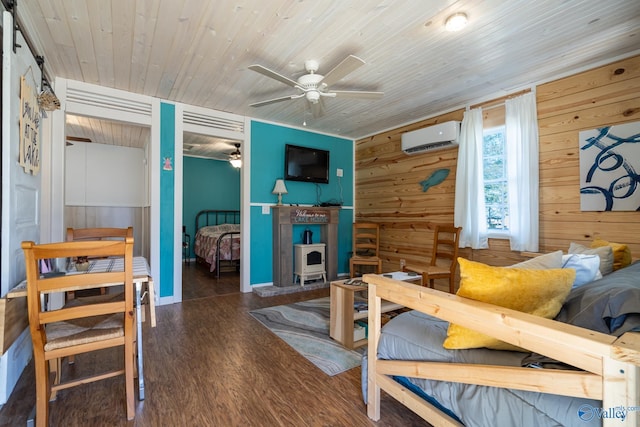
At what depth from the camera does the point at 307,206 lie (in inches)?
178

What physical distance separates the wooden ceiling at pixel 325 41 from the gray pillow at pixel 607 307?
73.1 inches

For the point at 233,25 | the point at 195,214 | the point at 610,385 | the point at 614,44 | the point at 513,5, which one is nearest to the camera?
the point at 610,385

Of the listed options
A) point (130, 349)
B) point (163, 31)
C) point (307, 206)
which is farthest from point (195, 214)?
point (130, 349)

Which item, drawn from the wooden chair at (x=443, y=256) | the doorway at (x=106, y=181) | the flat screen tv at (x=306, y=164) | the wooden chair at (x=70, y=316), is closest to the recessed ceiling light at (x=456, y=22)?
the wooden chair at (x=443, y=256)

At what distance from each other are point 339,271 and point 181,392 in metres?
3.57

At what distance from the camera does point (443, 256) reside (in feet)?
12.3

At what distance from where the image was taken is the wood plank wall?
2475 millimetres

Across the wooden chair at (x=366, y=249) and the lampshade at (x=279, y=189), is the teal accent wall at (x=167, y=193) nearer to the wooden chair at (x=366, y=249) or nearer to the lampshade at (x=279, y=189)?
the lampshade at (x=279, y=189)

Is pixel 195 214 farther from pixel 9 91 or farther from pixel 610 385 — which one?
pixel 610 385

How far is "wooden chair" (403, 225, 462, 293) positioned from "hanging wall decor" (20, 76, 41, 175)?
3566 millimetres

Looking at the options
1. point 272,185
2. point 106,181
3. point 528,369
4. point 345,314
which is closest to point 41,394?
point 345,314

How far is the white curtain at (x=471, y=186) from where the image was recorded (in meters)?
3.39

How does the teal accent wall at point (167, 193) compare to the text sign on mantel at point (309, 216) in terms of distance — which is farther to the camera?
the text sign on mantel at point (309, 216)

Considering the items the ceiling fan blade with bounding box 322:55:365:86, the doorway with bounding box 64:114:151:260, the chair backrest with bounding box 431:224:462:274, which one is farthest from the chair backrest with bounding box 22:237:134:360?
the doorway with bounding box 64:114:151:260
